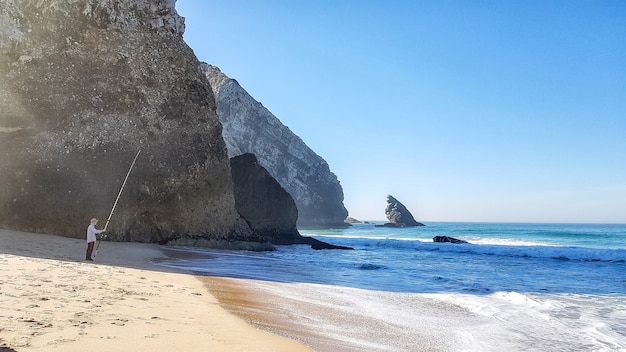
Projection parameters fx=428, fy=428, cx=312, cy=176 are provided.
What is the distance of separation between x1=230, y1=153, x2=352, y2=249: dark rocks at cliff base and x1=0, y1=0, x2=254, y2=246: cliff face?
1206cm

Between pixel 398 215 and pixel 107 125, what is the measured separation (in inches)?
3834

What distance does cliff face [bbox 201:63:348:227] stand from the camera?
3017 inches

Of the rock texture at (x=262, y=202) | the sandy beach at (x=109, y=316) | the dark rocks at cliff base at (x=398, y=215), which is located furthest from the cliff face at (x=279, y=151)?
the sandy beach at (x=109, y=316)

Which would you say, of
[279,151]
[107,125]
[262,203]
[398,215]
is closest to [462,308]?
[107,125]

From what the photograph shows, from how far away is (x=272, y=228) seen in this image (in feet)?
129

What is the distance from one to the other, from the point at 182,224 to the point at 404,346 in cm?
1934

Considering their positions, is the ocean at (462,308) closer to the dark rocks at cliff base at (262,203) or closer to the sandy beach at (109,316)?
the sandy beach at (109,316)

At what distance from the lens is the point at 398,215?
112 metres

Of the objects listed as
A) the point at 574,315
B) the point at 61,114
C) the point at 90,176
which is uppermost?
the point at 61,114

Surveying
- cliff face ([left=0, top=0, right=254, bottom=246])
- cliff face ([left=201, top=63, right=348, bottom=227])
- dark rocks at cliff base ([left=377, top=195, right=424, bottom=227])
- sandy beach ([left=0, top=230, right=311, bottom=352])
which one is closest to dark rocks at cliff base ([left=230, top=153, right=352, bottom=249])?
cliff face ([left=0, top=0, right=254, bottom=246])

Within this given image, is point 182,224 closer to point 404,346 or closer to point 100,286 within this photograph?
point 100,286

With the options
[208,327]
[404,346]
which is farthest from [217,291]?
[404,346]

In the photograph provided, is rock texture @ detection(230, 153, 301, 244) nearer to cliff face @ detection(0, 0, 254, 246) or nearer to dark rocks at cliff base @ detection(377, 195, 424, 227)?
cliff face @ detection(0, 0, 254, 246)

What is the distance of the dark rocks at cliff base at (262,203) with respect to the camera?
1526 inches
